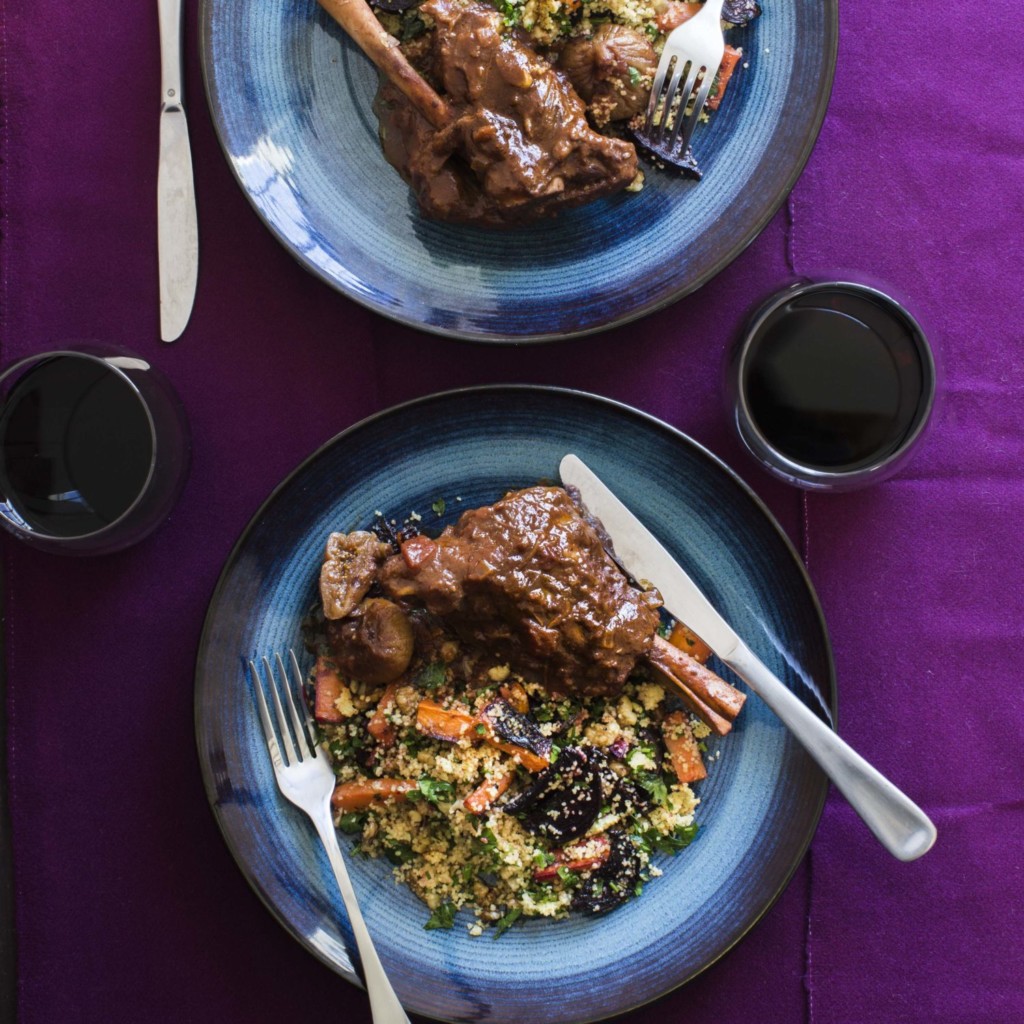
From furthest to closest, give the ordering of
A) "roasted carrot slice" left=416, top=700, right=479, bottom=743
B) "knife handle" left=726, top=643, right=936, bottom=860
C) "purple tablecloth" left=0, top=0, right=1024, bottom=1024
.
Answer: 1. "purple tablecloth" left=0, top=0, right=1024, bottom=1024
2. "roasted carrot slice" left=416, top=700, right=479, bottom=743
3. "knife handle" left=726, top=643, right=936, bottom=860

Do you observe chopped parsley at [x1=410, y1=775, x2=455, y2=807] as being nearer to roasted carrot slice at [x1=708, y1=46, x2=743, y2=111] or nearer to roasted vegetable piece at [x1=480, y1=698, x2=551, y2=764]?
roasted vegetable piece at [x1=480, y1=698, x2=551, y2=764]

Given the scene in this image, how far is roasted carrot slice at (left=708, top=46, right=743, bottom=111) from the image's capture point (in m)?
2.06

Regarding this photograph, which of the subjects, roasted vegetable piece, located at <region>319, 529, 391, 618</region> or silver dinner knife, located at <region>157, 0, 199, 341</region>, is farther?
silver dinner knife, located at <region>157, 0, 199, 341</region>

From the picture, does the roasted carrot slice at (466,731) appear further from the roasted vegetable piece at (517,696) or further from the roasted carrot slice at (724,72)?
the roasted carrot slice at (724,72)

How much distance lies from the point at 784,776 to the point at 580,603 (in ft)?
1.96

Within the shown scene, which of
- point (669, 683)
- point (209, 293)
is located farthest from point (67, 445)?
point (669, 683)

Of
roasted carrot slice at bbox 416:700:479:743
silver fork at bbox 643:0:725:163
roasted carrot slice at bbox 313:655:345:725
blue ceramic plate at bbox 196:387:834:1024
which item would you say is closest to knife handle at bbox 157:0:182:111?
blue ceramic plate at bbox 196:387:834:1024

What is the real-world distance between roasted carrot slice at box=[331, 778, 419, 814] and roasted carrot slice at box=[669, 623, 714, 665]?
610mm

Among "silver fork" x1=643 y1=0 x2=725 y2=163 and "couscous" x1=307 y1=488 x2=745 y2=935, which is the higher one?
"silver fork" x1=643 y1=0 x2=725 y2=163

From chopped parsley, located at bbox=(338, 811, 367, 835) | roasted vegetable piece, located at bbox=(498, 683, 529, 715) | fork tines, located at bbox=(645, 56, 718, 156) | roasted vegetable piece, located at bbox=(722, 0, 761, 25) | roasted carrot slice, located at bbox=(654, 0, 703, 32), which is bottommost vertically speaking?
chopped parsley, located at bbox=(338, 811, 367, 835)

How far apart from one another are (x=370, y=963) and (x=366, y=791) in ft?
1.05

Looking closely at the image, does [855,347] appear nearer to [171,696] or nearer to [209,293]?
[209,293]

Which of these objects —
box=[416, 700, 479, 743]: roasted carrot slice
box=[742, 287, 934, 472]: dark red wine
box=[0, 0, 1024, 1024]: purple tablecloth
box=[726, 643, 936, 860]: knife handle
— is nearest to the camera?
box=[726, 643, 936, 860]: knife handle

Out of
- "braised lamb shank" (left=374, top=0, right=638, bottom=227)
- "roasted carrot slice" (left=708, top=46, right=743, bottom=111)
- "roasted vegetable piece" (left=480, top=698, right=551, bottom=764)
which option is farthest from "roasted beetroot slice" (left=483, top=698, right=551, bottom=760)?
"roasted carrot slice" (left=708, top=46, right=743, bottom=111)
